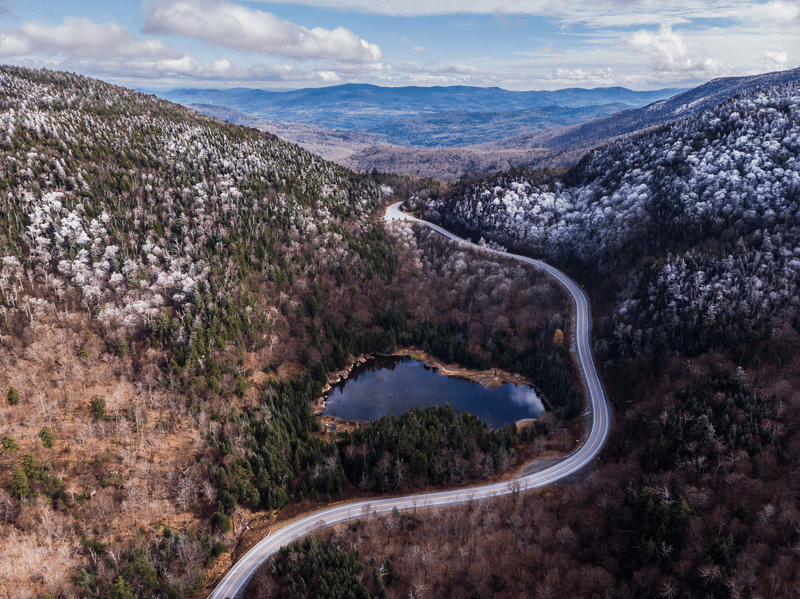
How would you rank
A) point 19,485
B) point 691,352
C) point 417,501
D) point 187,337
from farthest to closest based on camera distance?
point 691,352 → point 187,337 → point 417,501 → point 19,485

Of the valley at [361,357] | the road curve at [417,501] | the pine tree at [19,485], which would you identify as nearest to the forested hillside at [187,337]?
the pine tree at [19,485]

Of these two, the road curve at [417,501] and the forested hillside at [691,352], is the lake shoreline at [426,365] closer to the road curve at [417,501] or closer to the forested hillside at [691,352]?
the road curve at [417,501]

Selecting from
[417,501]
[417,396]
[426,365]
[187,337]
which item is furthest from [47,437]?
[426,365]

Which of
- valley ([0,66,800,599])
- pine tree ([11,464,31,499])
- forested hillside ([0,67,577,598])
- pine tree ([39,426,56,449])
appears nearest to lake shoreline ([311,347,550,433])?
valley ([0,66,800,599])

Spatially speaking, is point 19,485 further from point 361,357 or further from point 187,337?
point 361,357

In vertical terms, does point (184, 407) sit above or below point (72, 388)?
below

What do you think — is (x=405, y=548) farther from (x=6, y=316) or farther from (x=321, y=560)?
(x=6, y=316)

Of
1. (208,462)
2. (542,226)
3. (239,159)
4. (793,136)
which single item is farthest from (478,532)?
(793,136)
